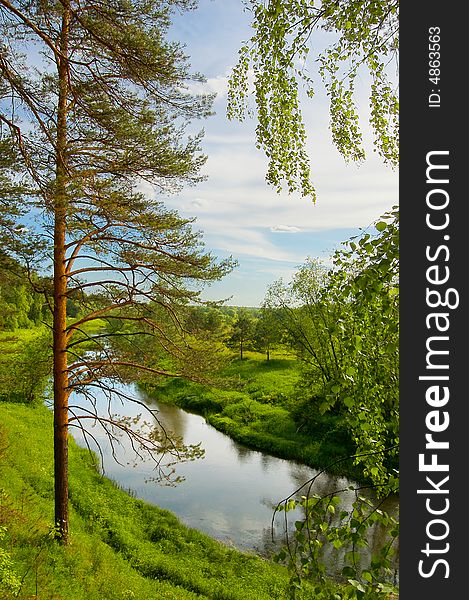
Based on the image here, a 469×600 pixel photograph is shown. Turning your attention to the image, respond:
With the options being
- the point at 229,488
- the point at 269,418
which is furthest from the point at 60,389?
the point at 269,418

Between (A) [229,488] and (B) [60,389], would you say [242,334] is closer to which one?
(A) [229,488]

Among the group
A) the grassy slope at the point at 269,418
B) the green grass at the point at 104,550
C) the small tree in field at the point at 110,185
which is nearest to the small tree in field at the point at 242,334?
the grassy slope at the point at 269,418

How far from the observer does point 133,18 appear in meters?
6.27

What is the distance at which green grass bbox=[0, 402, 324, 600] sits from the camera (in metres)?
7.32

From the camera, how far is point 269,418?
73.0 ft

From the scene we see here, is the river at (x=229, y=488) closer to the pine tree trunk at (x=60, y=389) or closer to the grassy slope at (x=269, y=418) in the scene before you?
the grassy slope at (x=269, y=418)

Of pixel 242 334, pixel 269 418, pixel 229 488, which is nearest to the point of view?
pixel 229 488

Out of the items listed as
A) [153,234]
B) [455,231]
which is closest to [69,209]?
[153,234]

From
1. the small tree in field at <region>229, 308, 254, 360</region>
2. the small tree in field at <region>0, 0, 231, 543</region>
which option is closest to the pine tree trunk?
the small tree in field at <region>0, 0, 231, 543</region>

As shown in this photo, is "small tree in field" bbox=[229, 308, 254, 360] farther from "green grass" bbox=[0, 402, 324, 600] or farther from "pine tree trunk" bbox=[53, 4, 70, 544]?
"pine tree trunk" bbox=[53, 4, 70, 544]

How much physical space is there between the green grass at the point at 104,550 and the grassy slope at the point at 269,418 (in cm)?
332

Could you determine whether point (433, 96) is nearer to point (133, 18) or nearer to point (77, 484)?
point (133, 18)

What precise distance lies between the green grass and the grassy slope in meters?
3.32

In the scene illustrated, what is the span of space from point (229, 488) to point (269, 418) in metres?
7.09
